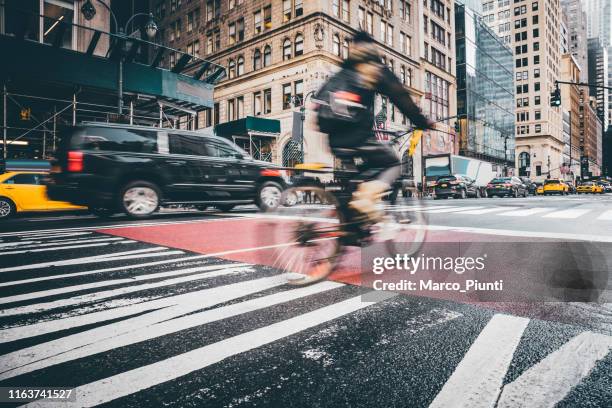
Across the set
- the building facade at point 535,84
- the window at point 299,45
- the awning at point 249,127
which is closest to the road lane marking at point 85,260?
the awning at point 249,127

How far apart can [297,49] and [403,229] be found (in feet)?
105

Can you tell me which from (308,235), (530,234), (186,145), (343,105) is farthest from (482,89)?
(308,235)

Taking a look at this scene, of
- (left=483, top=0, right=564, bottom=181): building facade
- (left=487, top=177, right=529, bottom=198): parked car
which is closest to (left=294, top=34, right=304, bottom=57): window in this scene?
(left=487, top=177, right=529, bottom=198): parked car

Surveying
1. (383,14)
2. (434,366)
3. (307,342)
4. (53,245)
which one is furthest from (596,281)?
(383,14)

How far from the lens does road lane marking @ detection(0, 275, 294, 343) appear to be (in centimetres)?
245

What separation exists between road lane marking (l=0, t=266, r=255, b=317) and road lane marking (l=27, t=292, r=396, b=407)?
1455 millimetres

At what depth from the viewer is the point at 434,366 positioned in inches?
77.7

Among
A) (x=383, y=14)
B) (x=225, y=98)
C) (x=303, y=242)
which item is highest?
(x=383, y=14)

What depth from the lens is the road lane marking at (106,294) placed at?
284cm

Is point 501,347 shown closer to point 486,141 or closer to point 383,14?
point 383,14

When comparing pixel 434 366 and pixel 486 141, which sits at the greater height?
pixel 486 141

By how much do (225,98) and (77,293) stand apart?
3954cm

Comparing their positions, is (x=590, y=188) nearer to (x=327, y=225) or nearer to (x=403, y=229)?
(x=403, y=229)

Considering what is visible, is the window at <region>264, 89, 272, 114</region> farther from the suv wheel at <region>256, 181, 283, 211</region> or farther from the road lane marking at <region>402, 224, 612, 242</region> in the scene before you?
the road lane marking at <region>402, 224, 612, 242</region>
